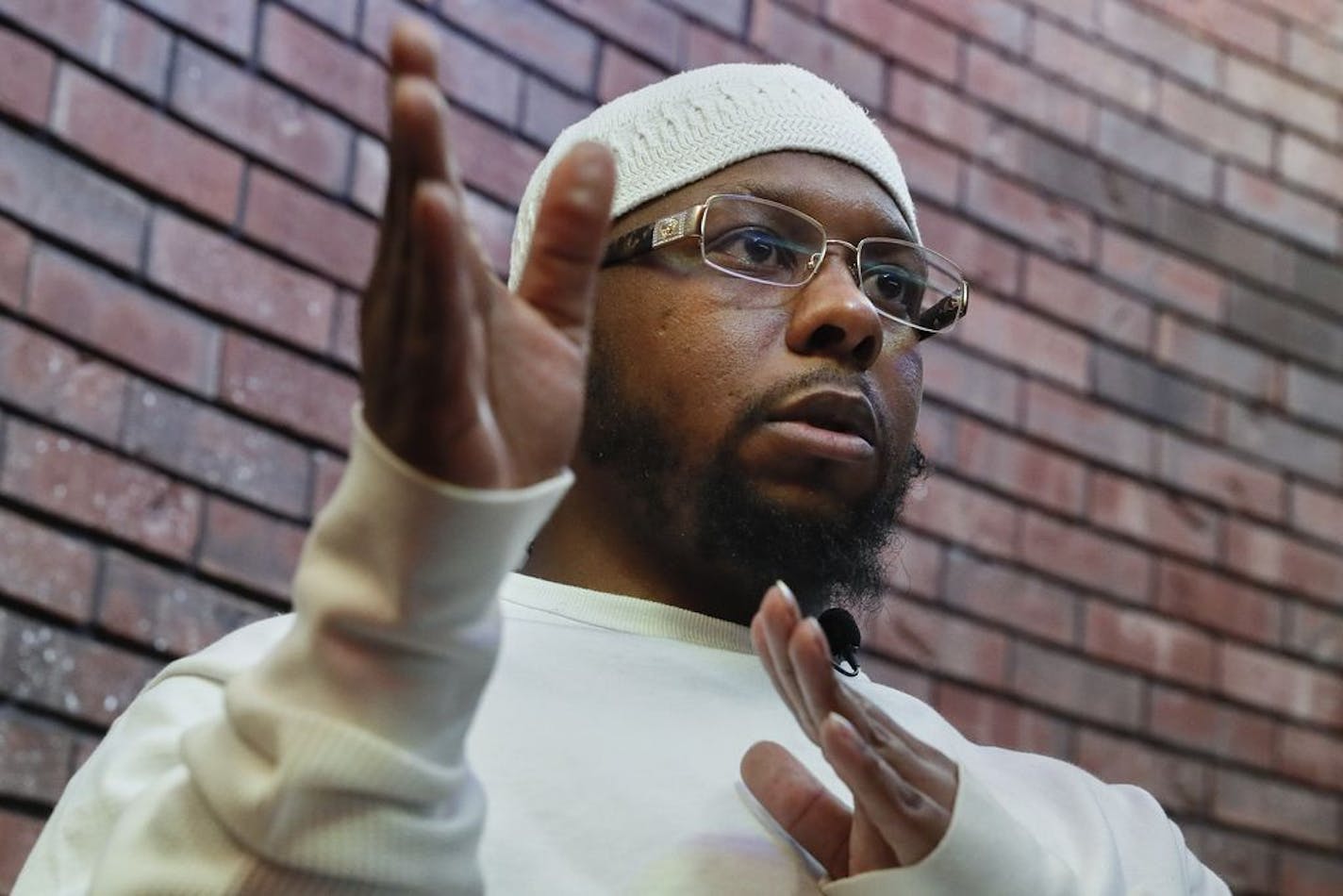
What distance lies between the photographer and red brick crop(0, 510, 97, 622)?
1.81m

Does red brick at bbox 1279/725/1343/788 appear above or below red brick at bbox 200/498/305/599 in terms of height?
below

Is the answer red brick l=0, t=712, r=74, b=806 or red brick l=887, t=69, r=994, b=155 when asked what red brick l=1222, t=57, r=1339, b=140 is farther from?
red brick l=0, t=712, r=74, b=806

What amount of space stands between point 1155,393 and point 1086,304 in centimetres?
16

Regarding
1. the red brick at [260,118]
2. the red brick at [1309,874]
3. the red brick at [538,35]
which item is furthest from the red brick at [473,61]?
the red brick at [1309,874]

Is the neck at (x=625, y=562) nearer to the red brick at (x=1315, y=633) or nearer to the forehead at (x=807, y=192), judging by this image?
the forehead at (x=807, y=192)

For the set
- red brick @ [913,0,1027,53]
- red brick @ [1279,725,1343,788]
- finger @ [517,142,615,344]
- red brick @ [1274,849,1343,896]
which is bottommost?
red brick @ [1274,849,1343,896]

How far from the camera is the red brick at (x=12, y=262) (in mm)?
1837

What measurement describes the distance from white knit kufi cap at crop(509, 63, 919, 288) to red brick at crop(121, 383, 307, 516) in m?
0.30

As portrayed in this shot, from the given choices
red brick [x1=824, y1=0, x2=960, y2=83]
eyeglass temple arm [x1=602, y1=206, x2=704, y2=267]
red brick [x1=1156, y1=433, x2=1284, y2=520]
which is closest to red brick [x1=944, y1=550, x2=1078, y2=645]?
red brick [x1=1156, y1=433, x2=1284, y2=520]

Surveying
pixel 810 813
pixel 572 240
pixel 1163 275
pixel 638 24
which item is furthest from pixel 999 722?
pixel 572 240

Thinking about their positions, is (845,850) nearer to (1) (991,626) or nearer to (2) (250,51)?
(2) (250,51)

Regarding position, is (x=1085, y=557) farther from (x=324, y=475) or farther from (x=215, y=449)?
(x=215, y=449)

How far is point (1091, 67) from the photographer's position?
2920 millimetres

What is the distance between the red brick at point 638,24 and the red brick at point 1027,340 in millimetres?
525
